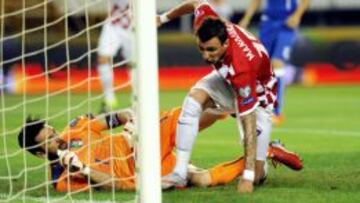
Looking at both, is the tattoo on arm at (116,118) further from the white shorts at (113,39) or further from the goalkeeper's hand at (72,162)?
the white shorts at (113,39)

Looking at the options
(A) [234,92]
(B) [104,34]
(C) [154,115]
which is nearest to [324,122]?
(B) [104,34]

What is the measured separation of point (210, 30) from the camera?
703 centimetres

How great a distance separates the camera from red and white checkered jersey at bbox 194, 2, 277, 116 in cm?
716

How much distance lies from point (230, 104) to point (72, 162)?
1.18m

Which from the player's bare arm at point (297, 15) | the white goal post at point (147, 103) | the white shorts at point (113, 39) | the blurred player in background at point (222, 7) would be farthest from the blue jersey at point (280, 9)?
the blurred player in background at point (222, 7)

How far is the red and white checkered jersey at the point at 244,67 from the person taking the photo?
7.16 m

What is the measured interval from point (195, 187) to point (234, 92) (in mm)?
705

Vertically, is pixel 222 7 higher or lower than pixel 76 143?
higher

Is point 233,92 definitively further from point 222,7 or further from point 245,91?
point 222,7

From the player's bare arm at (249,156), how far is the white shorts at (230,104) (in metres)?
0.25

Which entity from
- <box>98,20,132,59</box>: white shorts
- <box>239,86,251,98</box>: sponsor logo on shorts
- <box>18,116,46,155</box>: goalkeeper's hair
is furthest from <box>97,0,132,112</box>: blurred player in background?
<box>239,86,251,98</box>: sponsor logo on shorts

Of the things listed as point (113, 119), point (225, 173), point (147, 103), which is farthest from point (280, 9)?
point (147, 103)

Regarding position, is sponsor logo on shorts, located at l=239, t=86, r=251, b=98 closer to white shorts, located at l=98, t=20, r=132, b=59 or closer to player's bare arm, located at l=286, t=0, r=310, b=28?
player's bare arm, located at l=286, t=0, r=310, b=28

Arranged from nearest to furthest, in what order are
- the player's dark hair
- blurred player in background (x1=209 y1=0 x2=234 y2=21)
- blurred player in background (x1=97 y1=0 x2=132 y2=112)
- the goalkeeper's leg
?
the player's dark hair, the goalkeeper's leg, blurred player in background (x1=97 y1=0 x2=132 y2=112), blurred player in background (x1=209 y1=0 x2=234 y2=21)
